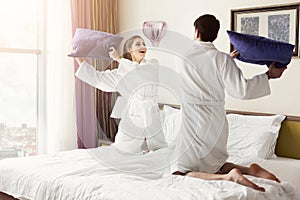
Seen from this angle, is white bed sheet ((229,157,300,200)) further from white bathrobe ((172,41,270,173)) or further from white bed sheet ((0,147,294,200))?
white bathrobe ((172,41,270,173))

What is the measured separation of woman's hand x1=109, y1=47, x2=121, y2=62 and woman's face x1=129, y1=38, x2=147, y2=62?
0.40 ft

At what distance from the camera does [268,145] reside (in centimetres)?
356

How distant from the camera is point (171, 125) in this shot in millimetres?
3012

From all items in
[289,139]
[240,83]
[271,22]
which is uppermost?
[271,22]

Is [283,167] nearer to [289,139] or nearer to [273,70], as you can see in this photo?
[289,139]

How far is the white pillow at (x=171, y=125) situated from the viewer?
296cm

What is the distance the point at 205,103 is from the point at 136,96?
1.47 feet

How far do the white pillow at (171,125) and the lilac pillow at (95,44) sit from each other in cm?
58

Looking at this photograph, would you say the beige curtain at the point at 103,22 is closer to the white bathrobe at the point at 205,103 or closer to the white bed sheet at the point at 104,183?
the white bed sheet at the point at 104,183

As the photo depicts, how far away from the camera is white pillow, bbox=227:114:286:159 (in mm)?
3539

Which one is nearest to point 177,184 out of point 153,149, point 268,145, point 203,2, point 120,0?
point 153,149

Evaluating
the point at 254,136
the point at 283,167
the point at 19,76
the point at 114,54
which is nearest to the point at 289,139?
the point at 254,136

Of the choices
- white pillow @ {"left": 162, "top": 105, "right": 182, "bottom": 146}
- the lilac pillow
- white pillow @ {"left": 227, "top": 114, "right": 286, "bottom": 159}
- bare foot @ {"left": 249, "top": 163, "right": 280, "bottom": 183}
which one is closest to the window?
the lilac pillow

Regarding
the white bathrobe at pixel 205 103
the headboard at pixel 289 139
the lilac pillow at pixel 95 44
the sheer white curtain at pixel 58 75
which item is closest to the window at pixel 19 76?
→ the sheer white curtain at pixel 58 75
